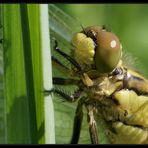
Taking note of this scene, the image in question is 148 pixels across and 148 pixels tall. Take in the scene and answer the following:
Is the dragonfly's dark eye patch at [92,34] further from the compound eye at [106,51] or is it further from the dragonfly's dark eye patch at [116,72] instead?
the dragonfly's dark eye patch at [116,72]

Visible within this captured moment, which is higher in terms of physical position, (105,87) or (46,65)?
(46,65)

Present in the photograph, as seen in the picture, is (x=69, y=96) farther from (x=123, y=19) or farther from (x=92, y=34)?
(x=123, y=19)

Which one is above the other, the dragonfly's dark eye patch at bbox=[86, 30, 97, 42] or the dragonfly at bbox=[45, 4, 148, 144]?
the dragonfly's dark eye patch at bbox=[86, 30, 97, 42]

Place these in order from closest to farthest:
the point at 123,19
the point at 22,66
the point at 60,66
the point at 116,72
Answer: the point at 22,66
the point at 60,66
the point at 116,72
the point at 123,19

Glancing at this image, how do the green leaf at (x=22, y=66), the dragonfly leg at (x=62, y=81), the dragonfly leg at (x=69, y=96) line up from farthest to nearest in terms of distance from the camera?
the dragonfly leg at (x=62, y=81) < the dragonfly leg at (x=69, y=96) < the green leaf at (x=22, y=66)

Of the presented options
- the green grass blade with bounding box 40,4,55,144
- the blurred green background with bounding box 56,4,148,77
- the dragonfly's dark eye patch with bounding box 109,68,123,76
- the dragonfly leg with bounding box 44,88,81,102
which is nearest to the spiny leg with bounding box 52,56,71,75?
the dragonfly leg with bounding box 44,88,81,102

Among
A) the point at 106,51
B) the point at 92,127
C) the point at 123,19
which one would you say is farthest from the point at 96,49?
the point at 123,19

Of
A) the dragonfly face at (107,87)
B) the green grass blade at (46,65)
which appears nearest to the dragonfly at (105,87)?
the dragonfly face at (107,87)

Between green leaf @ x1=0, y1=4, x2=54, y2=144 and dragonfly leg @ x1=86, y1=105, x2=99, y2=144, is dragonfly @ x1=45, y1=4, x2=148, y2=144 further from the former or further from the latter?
green leaf @ x1=0, y1=4, x2=54, y2=144
